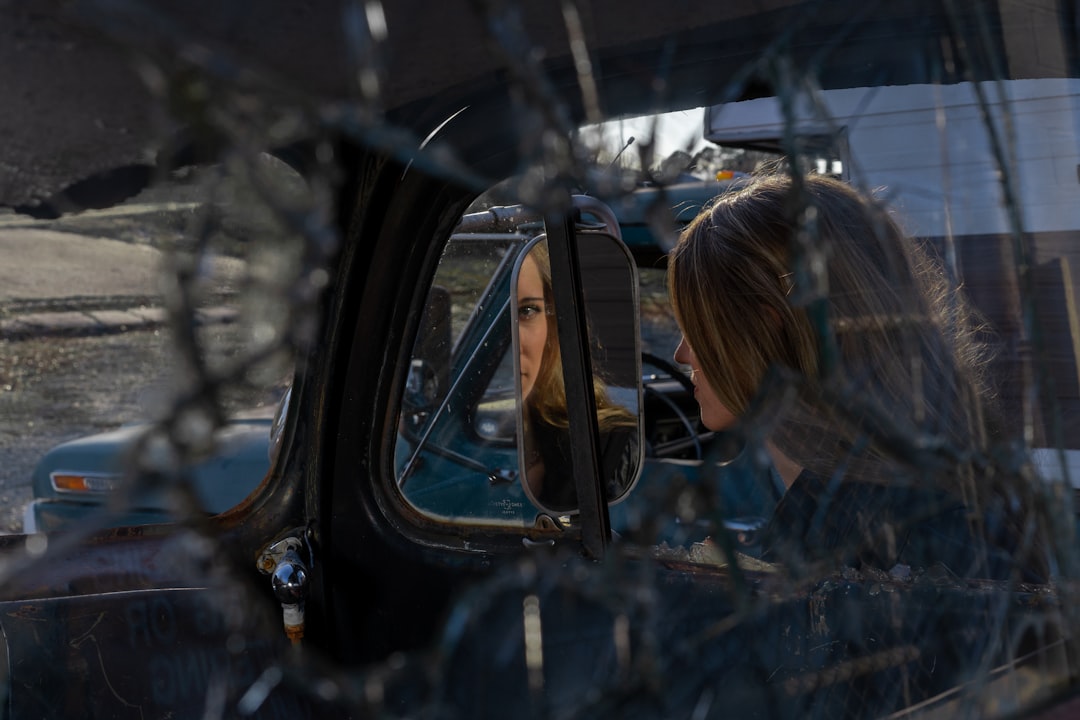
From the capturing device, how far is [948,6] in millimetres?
1271

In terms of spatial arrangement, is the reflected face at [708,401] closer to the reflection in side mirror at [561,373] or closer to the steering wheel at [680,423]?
the reflection in side mirror at [561,373]

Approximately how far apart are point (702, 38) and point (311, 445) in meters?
1.25

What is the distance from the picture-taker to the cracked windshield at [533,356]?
885 millimetres

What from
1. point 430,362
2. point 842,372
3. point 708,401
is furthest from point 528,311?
point 842,372

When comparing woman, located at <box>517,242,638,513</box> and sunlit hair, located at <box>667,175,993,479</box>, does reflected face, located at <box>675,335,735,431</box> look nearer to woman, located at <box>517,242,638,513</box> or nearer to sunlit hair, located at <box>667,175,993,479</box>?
sunlit hair, located at <box>667,175,993,479</box>

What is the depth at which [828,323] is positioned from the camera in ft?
3.61

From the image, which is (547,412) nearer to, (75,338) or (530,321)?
(530,321)

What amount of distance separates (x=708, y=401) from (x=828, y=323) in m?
0.89

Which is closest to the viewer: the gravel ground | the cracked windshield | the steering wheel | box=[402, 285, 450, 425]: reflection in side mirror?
the cracked windshield

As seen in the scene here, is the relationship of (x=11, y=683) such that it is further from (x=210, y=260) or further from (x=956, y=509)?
(x=956, y=509)

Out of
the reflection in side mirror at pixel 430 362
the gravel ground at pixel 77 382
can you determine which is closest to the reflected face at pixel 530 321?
the reflection in side mirror at pixel 430 362

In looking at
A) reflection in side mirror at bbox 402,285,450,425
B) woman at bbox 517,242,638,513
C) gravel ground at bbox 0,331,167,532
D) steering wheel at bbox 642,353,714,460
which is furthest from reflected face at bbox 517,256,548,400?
steering wheel at bbox 642,353,714,460

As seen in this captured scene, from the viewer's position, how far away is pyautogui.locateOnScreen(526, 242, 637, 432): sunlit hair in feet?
6.46

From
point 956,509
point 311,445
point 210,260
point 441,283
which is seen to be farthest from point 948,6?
point 311,445
